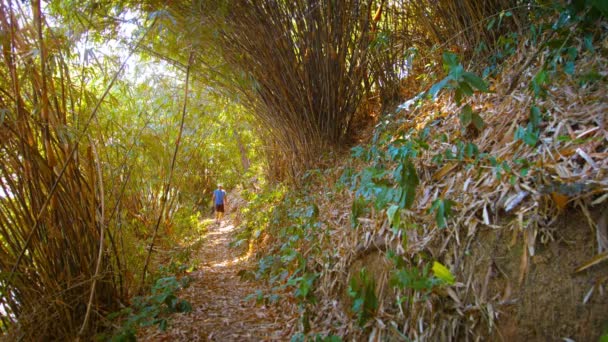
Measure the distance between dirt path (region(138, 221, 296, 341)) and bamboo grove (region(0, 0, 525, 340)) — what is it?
0.36 metres

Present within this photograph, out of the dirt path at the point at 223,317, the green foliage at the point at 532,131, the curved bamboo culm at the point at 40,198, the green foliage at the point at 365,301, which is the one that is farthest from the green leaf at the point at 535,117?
the curved bamboo culm at the point at 40,198

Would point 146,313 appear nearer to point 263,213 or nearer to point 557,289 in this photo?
point 557,289

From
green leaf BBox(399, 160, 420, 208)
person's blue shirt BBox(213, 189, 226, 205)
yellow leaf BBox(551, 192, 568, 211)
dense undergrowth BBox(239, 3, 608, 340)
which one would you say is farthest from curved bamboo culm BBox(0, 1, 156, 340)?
person's blue shirt BBox(213, 189, 226, 205)

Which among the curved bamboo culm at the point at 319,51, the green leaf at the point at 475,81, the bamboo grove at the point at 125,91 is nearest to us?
the green leaf at the point at 475,81

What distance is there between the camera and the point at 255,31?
2.59 m

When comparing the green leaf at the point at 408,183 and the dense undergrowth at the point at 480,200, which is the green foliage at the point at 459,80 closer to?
the dense undergrowth at the point at 480,200

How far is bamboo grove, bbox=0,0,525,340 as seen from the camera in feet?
4.69

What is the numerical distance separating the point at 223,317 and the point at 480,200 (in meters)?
1.57

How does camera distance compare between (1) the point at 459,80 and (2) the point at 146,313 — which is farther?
(2) the point at 146,313

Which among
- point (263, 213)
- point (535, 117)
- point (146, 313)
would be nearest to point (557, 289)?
point (535, 117)

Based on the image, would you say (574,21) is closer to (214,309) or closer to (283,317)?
(283,317)

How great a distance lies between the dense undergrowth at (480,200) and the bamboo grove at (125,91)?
0.50 m

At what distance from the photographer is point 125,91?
2.39 meters

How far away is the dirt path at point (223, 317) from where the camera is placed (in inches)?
69.6
